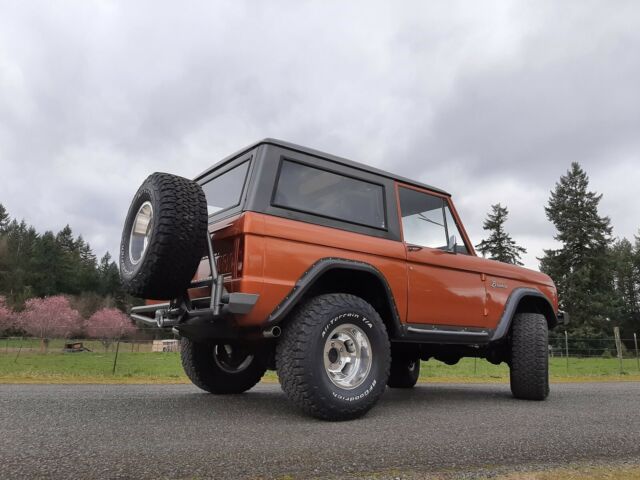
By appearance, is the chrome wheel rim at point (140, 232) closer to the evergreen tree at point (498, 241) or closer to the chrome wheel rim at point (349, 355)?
the chrome wheel rim at point (349, 355)

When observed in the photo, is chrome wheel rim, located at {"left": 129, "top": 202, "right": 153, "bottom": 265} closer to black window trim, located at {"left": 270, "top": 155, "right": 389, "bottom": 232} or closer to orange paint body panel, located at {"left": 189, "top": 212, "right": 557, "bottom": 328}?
orange paint body panel, located at {"left": 189, "top": 212, "right": 557, "bottom": 328}

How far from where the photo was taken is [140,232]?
3742mm

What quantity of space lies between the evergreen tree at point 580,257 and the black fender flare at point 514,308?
43236 millimetres

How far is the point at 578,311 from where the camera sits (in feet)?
145

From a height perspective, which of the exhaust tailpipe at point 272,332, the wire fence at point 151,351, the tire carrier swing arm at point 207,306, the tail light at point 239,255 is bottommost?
the wire fence at point 151,351

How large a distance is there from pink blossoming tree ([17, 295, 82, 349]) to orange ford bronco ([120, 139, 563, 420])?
4947 cm

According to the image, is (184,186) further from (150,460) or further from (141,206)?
(150,460)

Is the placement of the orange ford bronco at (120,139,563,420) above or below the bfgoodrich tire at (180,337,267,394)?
above

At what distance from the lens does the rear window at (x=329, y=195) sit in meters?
3.69

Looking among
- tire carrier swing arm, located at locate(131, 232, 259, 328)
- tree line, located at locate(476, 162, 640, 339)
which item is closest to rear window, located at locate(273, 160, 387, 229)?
tire carrier swing arm, located at locate(131, 232, 259, 328)

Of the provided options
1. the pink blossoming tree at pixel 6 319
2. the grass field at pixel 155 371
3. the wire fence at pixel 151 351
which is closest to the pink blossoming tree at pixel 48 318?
the pink blossoming tree at pixel 6 319

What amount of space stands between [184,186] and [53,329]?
5455 cm

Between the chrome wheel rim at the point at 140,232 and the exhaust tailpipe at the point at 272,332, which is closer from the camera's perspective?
the exhaust tailpipe at the point at 272,332

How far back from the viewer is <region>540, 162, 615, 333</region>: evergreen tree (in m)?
43.9
